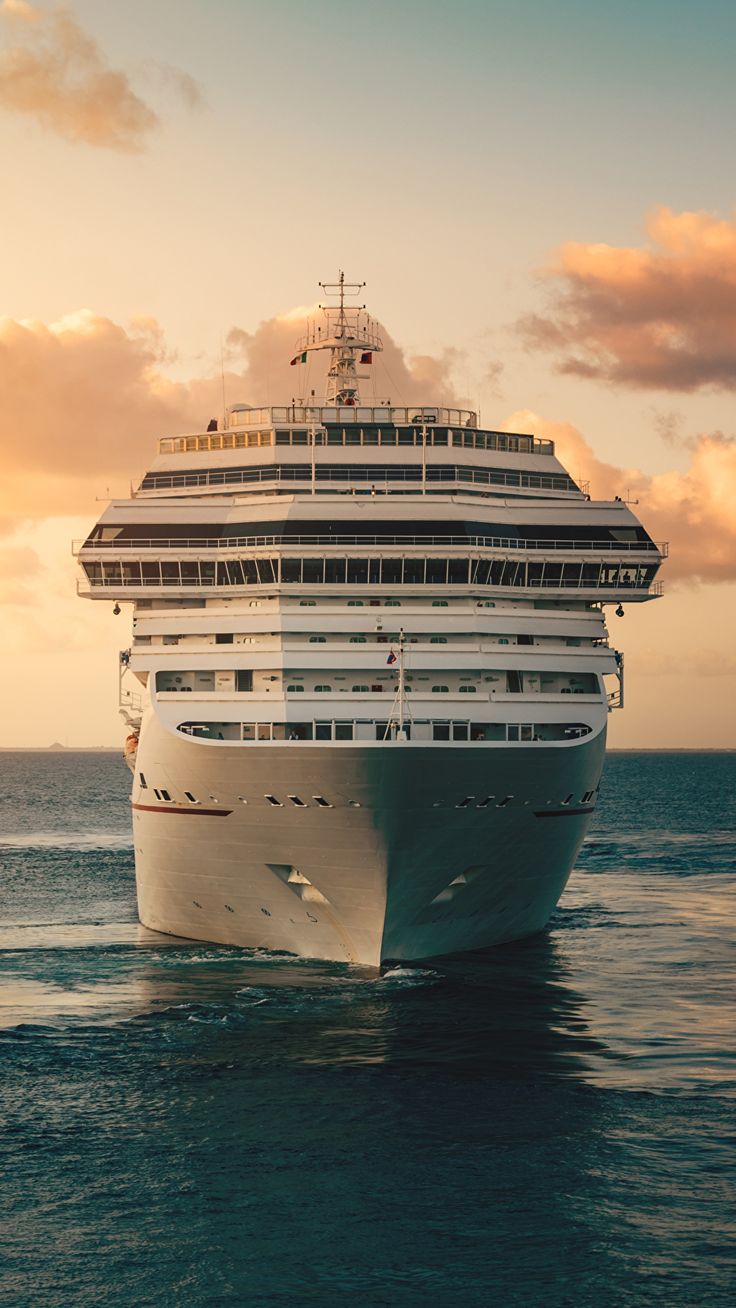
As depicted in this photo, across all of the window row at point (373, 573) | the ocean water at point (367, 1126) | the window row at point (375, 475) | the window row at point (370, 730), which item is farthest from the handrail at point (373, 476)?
the ocean water at point (367, 1126)

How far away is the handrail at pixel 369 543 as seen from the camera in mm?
41875

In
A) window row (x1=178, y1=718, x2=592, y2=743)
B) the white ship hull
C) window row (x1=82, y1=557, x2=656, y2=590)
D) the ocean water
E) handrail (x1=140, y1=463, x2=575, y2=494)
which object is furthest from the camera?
handrail (x1=140, y1=463, x2=575, y2=494)

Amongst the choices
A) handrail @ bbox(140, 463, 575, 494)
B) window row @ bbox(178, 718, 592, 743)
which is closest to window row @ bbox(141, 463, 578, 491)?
handrail @ bbox(140, 463, 575, 494)

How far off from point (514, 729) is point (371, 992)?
8.31 m

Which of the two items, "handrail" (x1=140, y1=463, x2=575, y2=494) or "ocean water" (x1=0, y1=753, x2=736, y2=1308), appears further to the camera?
"handrail" (x1=140, y1=463, x2=575, y2=494)

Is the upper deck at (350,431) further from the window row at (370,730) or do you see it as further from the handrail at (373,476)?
the window row at (370,730)

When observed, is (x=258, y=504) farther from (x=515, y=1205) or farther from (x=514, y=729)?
(x=515, y=1205)

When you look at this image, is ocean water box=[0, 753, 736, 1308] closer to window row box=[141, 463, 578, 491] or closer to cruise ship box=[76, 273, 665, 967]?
cruise ship box=[76, 273, 665, 967]

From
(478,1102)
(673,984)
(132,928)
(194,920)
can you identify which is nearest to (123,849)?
(132,928)

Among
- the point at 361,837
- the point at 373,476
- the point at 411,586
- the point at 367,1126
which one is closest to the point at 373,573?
the point at 411,586

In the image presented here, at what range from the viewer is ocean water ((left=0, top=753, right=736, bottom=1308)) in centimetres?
2150

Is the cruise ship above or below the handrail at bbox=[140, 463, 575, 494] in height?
below

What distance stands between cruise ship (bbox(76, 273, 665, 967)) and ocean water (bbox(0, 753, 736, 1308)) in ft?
6.77

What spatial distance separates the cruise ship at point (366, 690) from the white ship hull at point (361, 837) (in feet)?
0.23
